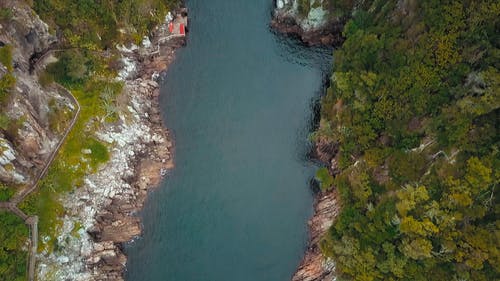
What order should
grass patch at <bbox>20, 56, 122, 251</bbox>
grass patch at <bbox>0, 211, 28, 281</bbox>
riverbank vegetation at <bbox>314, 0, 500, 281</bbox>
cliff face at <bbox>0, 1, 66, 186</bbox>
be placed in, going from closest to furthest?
riverbank vegetation at <bbox>314, 0, 500, 281</bbox> < grass patch at <bbox>0, 211, 28, 281</bbox> < cliff face at <bbox>0, 1, 66, 186</bbox> < grass patch at <bbox>20, 56, 122, 251</bbox>

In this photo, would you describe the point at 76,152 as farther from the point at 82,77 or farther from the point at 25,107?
the point at 82,77

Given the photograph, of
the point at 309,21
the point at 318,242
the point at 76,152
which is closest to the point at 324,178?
the point at 318,242

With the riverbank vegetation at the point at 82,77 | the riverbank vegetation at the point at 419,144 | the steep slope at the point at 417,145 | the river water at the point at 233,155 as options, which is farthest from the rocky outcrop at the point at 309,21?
the riverbank vegetation at the point at 82,77

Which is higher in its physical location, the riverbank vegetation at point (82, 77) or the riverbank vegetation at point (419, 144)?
the riverbank vegetation at point (82, 77)

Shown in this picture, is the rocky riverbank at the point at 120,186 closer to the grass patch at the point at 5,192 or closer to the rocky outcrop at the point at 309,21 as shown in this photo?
A: the grass patch at the point at 5,192

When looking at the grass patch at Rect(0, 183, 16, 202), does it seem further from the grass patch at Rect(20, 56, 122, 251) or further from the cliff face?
the grass patch at Rect(20, 56, 122, 251)

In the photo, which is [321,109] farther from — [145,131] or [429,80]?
[145,131]

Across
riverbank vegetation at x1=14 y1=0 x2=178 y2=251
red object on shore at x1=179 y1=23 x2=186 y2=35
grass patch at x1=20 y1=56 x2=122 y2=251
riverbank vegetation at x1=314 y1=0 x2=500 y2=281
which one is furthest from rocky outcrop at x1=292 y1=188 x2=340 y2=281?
red object on shore at x1=179 y1=23 x2=186 y2=35
